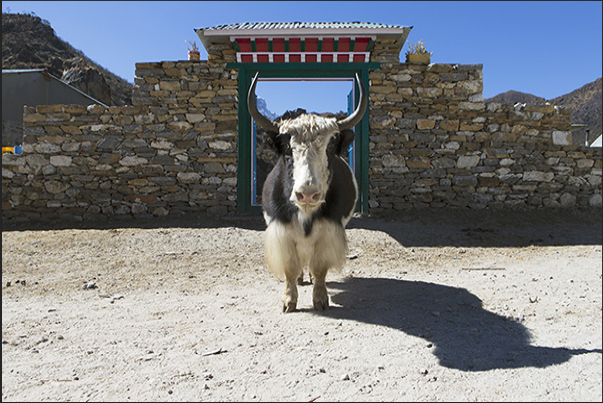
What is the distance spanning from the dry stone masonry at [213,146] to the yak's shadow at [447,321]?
3.64 m

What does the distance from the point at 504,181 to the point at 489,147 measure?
67 cm

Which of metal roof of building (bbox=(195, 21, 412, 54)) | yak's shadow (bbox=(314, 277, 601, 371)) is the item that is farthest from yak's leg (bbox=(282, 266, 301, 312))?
metal roof of building (bbox=(195, 21, 412, 54))

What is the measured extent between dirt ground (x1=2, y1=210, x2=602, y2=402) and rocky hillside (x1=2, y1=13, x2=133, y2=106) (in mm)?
13904

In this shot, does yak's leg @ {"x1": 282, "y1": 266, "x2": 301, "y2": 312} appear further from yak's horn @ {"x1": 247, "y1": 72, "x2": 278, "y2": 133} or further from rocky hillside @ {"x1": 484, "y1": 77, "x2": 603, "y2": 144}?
rocky hillside @ {"x1": 484, "y1": 77, "x2": 603, "y2": 144}

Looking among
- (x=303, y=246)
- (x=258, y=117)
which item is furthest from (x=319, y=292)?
(x=258, y=117)

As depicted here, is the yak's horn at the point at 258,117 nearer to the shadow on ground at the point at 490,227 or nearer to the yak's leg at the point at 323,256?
the yak's leg at the point at 323,256

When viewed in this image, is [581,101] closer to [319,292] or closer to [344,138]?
[344,138]

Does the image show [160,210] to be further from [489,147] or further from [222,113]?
[489,147]

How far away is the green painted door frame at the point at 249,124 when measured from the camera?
22.3 feet

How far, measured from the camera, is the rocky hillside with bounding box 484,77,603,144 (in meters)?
4.24

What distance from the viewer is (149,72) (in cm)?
680

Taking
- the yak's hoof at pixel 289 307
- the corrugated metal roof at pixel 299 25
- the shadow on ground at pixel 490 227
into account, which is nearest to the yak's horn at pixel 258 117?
the yak's hoof at pixel 289 307

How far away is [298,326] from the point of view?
2.43m

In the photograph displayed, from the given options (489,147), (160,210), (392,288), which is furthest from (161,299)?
(489,147)
